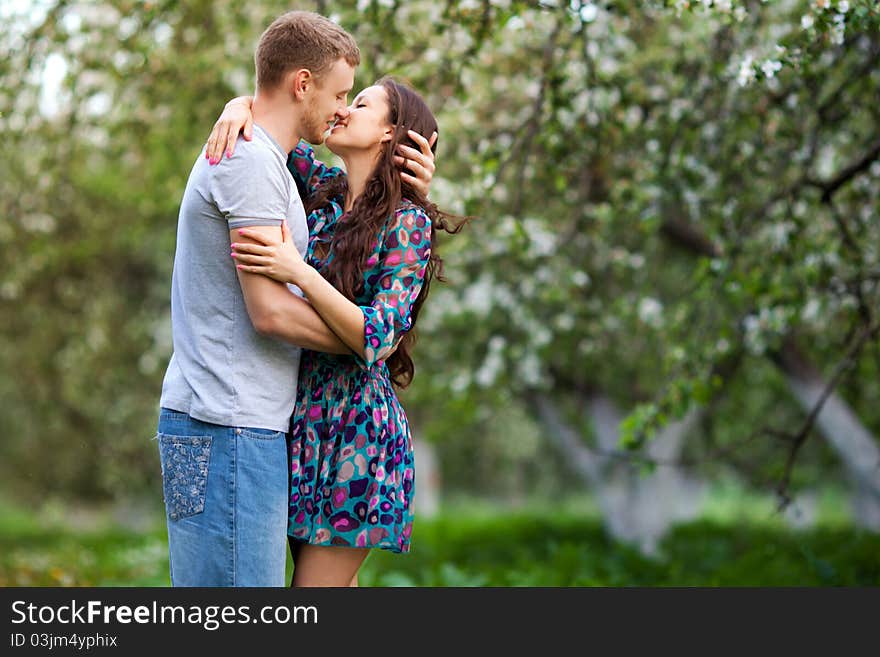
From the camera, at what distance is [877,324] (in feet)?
19.5

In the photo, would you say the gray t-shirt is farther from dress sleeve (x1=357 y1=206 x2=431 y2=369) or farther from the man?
dress sleeve (x1=357 y1=206 x2=431 y2=369)

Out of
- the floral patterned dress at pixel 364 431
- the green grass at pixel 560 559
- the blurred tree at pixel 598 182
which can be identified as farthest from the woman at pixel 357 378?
the green grass at pixel 560 559

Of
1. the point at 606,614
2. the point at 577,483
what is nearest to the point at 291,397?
the point at 606,614

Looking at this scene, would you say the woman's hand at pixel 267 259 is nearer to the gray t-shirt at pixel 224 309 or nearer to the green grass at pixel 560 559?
the gray t-shirt at pixel 224 309

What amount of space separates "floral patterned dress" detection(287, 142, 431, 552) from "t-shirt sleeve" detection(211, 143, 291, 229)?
33 centimetres

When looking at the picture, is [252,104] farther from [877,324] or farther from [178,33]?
[178,33]

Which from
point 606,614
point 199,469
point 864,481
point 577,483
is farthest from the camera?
point 577,483

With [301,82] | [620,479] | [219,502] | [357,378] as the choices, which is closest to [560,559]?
[620,479]

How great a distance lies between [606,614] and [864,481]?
6307 millimetres

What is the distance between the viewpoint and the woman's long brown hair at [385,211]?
331 cm

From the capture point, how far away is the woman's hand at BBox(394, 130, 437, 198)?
3.46m

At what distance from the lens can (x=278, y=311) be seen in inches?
121

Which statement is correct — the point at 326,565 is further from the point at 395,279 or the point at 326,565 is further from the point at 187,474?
the point at 395,279

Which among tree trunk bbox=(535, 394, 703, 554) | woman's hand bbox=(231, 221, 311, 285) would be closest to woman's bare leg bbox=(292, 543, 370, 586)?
woman's hand bbox=(231, 221, 311, 285)
